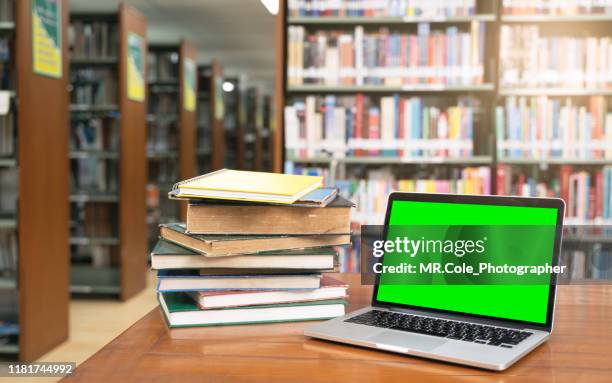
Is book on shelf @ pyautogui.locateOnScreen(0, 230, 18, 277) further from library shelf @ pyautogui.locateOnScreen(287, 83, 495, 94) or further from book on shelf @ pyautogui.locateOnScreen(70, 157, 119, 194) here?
library shelf @ pyautogui.locateOnScreen(287, 83, 495, 94)

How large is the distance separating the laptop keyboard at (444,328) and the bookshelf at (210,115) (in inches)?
283

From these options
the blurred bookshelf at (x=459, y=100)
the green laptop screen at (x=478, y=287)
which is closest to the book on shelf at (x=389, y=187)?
the blurred bookshelf at (x=459, y=100)

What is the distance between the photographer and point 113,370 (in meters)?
0.88

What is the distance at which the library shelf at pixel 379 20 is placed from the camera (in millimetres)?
3469

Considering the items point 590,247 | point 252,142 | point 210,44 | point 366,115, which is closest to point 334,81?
point 366,115

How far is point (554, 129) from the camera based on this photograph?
11.4 ft

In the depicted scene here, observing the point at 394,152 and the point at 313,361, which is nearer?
the point at 313,361

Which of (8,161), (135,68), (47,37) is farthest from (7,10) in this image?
(135,68)

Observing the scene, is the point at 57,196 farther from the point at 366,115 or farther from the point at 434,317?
the point at 434,317

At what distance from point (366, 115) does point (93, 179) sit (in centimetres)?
268

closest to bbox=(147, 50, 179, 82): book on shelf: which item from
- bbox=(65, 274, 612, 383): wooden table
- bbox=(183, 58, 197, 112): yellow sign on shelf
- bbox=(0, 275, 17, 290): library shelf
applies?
bbox=(183, 58, 197, 112): yellow sign on shelf

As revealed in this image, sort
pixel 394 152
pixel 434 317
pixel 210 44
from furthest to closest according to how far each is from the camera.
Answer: pixel 210 44
pixel 394 152
pixel 434 317

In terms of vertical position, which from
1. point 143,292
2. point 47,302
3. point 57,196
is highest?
point 57,196

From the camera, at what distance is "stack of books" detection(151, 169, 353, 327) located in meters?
1.04
